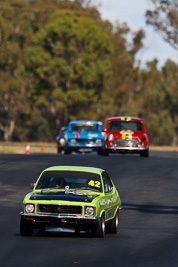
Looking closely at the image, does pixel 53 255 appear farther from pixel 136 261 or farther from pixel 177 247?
pixel 177 247

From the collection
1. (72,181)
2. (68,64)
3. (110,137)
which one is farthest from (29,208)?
(68,64)

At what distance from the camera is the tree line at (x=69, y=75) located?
77.8m

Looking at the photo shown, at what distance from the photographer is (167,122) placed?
9075 cm

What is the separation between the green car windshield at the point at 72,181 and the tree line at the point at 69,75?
6266cm

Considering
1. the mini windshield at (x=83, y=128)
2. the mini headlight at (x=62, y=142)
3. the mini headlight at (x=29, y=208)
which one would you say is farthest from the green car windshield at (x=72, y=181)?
the mini headlight at (x=62, y=142)

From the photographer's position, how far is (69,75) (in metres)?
77.2

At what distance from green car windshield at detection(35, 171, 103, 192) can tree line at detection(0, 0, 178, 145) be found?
62657 millimetres

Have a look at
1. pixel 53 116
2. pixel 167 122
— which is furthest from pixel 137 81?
pixel 53 116

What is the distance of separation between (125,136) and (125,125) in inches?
27.7

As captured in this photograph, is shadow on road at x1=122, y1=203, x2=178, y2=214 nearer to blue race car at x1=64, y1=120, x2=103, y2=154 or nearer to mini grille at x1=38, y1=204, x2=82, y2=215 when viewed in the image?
mini grille at x1=38, y1=204, x2=82, y2=215

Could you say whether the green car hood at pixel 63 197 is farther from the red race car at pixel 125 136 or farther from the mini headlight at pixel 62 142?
the mini headlight at pixel 62 142

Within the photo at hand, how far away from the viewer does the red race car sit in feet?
Answer: 111

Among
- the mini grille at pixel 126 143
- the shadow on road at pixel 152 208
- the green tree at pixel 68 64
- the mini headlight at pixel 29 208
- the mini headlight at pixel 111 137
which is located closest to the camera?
the mini headlight at pixel 29 208

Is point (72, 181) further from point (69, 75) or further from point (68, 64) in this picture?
point (68, 64)
